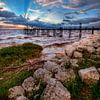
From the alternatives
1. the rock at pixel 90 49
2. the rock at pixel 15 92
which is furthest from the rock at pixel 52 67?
the rock at pixel 90 49

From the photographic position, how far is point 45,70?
9883mm

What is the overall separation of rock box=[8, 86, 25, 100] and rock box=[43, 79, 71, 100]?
1136mm

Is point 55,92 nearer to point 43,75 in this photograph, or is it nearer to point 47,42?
point 43,75

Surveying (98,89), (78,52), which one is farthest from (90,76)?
(78,52)

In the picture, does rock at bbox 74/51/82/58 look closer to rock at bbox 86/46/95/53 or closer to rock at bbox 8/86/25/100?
rock at bbox 86/46/95/53

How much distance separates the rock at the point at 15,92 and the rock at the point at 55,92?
114cm

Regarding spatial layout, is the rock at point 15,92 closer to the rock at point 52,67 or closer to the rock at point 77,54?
the rock at point 52,67

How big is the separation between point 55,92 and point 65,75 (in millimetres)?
1275

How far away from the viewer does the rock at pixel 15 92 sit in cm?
900

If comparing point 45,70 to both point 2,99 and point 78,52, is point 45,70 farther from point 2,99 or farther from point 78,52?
point 78,52

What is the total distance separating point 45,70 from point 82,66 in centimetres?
163

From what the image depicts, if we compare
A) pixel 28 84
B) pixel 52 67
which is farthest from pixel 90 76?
pixel 28 84

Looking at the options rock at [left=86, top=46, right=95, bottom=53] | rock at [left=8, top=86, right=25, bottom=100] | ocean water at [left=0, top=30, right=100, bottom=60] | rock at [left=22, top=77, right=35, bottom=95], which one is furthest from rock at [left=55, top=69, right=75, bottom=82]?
ocean water at [left=0, top=30, right=100, bottom=60]

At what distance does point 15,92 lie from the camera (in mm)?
9062
